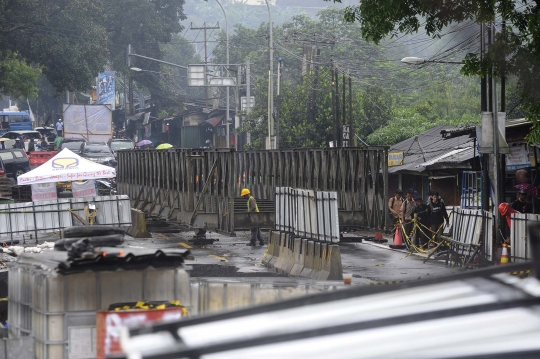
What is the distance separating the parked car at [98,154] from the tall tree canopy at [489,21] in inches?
1343

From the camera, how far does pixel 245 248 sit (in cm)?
2395

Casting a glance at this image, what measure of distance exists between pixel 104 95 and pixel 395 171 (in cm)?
5488

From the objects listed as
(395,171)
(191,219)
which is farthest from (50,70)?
(191,219)

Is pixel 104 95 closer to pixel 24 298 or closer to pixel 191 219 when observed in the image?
pixel 191 219

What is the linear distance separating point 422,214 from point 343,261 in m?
3.17

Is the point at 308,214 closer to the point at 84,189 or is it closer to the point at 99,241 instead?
the point at 99,241

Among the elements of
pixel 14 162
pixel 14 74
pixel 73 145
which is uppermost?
pixel 14 74

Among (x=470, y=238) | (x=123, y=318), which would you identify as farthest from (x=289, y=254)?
(x=123, y=318)

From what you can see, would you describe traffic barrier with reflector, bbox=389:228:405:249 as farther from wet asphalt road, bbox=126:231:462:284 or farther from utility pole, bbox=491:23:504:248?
utility pole, bbox=491:23:504:248

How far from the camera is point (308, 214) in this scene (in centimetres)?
1734

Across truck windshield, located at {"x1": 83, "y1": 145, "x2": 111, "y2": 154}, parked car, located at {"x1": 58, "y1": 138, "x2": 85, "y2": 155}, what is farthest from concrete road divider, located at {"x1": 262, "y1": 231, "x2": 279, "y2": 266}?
parked car, located at {"x1": 58, "y1": 138, "x2": 85, "y2": 155}

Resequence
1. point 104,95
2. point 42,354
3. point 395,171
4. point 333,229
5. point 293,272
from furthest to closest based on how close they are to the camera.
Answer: point 104,95 < point 395,171 < point 293,272 < point 333,229 < point 42,354

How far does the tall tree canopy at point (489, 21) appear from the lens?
1472 centimetres

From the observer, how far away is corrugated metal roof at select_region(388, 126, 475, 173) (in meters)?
28.3
